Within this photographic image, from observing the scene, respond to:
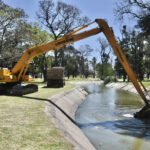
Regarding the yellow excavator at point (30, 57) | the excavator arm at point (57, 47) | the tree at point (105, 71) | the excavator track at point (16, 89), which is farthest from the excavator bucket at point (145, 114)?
Answer: the tree at point (105, 71)

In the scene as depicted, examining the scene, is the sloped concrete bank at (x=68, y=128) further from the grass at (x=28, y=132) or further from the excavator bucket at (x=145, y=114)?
the excavator bucket at (x=145, y=114)

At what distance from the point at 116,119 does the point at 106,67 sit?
5829 centimetres

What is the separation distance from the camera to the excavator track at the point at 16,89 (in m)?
14.1

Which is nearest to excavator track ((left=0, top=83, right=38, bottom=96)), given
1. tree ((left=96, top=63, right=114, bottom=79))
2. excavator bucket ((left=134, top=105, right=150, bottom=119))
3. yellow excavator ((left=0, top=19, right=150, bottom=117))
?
yellow excavator ((left=0, top=19, right=150, bottom=117))

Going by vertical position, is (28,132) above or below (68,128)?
above

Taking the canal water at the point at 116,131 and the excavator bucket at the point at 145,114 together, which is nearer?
the canal water at the point at 116,131

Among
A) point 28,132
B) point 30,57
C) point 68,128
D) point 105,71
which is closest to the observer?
A: point 28,132

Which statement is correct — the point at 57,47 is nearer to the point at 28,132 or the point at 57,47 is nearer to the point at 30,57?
the point at 30,57

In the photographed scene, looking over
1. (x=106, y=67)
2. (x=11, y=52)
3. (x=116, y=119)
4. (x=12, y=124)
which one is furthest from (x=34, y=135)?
(x=106, y=67)

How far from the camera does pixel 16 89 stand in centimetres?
1407

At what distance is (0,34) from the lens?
29906 mm

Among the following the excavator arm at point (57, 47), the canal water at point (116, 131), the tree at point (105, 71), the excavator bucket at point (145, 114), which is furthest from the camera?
the tree at point (105, 71)

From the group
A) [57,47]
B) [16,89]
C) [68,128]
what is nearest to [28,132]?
[68,128]

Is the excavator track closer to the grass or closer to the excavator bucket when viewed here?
the grass
